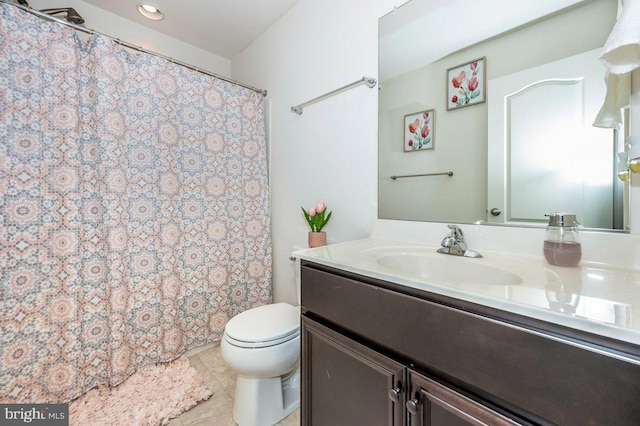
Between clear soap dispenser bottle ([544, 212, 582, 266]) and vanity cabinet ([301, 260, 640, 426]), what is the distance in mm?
411

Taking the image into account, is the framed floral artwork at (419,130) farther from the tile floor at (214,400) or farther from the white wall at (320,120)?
the tile floor at (214,400)

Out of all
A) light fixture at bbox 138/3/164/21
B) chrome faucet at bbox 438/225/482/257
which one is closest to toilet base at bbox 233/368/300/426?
chrome faucet at bbox 438/225/482/257

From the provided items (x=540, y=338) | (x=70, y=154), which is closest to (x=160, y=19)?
(x=70, y=154)

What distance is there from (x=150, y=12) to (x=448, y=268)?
98.9 inches

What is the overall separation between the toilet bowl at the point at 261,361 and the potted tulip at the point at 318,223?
0.42m

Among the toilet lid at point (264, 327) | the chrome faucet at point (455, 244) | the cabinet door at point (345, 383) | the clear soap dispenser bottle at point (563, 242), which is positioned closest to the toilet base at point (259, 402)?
the toilet lid at point (264, 327)

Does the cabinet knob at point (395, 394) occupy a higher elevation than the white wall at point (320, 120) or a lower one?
lower

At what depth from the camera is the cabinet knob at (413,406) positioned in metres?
0.62

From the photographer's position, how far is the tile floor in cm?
124

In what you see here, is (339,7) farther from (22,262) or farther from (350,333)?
(22,262)

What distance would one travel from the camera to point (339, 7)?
147 centimetres

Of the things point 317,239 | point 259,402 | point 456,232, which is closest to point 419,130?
point 456,232

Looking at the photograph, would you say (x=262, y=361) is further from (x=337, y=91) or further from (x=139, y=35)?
(x=139, y=35)

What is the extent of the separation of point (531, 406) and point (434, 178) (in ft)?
2.84
